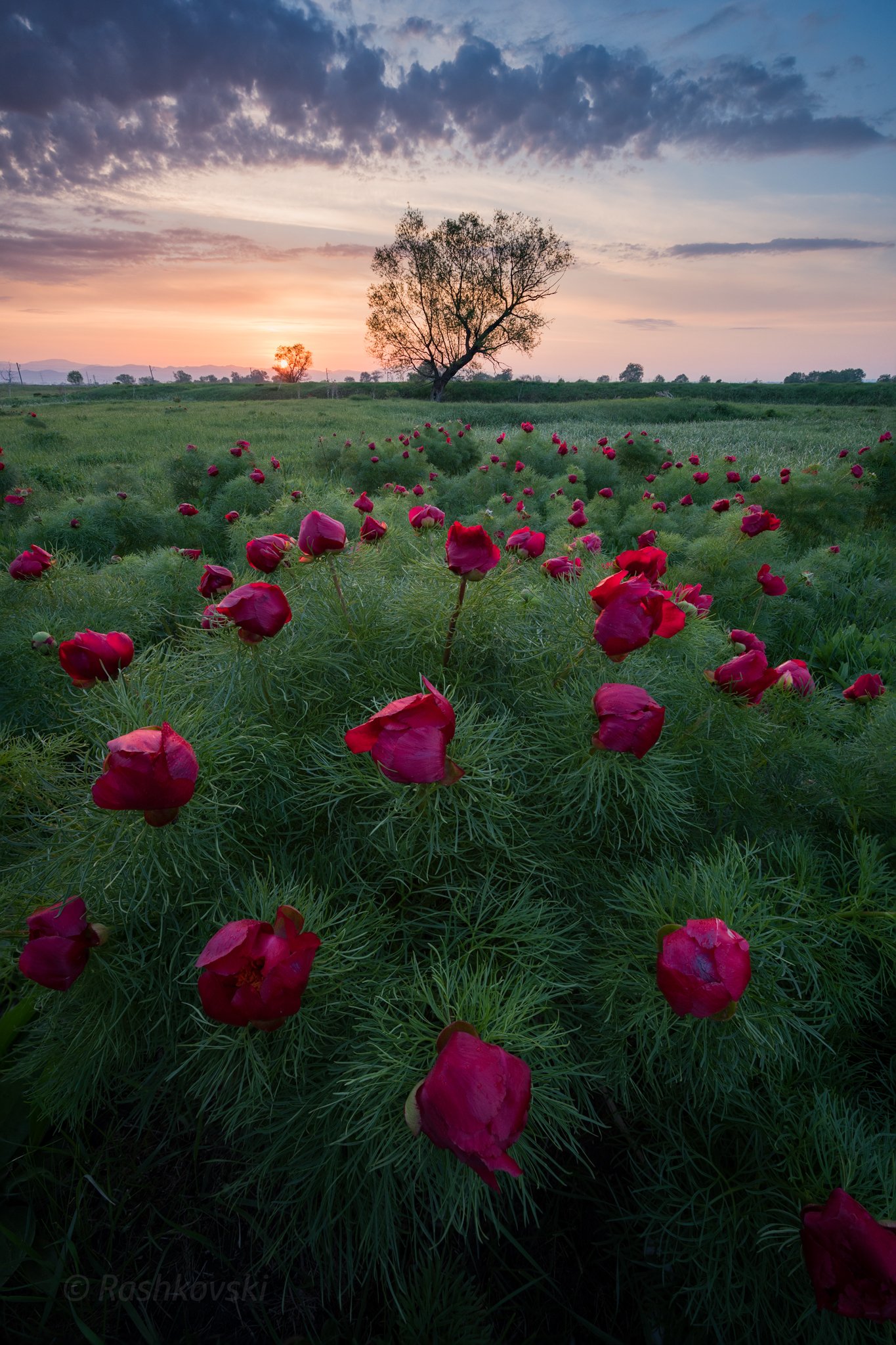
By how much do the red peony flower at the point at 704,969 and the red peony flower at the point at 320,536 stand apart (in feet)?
3.30

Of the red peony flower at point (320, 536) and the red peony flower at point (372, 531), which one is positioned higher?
the red peony flower at point (320, 536)

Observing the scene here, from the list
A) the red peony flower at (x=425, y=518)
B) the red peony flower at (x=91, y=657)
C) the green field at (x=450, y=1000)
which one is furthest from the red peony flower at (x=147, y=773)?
the red peony flower at (x=425, y=518)

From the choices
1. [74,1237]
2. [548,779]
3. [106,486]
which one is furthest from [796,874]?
[106,486]

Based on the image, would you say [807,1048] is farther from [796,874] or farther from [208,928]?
[208,928]

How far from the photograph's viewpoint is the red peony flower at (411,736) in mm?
838

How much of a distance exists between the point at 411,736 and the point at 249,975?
1.23ft

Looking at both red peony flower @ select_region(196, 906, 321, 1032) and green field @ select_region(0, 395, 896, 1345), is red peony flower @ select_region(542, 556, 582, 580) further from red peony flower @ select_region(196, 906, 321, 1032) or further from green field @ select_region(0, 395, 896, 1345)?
red peony flower @ select_region(196, 906, 321, 1032)

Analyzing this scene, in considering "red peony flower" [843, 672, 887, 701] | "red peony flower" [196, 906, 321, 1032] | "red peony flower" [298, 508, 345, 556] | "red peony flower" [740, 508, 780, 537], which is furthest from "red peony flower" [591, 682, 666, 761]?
"red peony flower" [740, 508, 780, 537]

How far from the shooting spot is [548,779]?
1245 millimetres

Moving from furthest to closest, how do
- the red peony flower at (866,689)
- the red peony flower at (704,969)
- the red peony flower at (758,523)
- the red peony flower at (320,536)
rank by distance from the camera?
the red peony flower at (758,523) → the red peony flower at (866,689) → the red peony flower at (320,536) → the red peony flower at (704,969)

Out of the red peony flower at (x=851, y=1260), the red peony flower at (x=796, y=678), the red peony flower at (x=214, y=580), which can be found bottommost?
the red peony flower at (x=851, y=1260)

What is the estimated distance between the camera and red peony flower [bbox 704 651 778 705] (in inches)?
50.2

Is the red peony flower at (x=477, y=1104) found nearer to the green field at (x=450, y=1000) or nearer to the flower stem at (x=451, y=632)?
the green field at (x=450, y=1000)

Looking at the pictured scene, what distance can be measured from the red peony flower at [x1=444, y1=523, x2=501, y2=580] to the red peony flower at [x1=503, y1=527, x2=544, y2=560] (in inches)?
23.9
